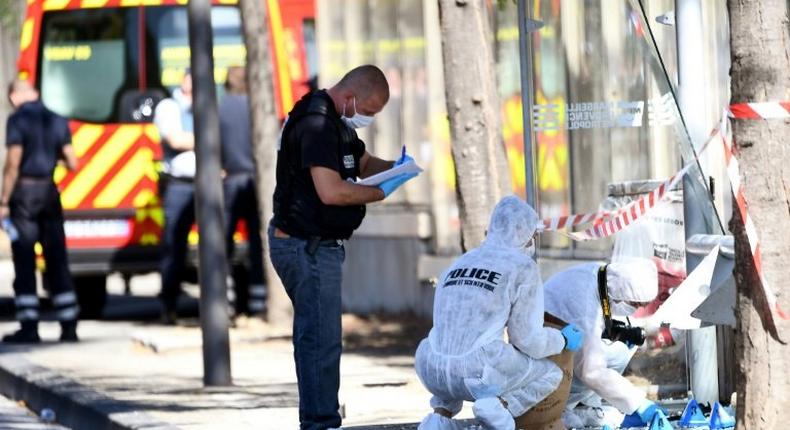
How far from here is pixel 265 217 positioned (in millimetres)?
13586

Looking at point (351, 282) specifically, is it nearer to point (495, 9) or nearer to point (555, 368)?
point (495, 9)

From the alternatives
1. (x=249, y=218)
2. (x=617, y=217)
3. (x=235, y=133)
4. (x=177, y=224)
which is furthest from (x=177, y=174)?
(x=617, y=217)

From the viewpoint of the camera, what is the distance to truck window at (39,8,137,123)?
50.8 ft

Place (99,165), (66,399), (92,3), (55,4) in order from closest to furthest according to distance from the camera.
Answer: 1. (66,399)
2. (99,165)
3. (92,3)
4. (55,4)

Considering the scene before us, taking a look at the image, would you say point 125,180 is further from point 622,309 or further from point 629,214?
point 622,309

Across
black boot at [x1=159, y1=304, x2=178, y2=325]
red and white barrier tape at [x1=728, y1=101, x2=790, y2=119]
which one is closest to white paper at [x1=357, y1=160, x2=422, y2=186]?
red and white barrier tape at [x1=728, y1=101, x2=790, y2=119]

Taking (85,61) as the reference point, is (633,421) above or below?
below

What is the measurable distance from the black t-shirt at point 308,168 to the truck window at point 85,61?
8285 millimetres

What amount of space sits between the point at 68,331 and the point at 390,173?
21.8ft

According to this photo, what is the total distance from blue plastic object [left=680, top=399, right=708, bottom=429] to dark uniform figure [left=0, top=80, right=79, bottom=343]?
6.58 metres

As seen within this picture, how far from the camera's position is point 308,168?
286 inches

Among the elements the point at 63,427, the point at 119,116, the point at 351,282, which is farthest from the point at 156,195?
the point at 63,427

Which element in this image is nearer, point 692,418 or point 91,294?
point 692,418

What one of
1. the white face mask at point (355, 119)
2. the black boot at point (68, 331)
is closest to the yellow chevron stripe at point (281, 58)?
the black boot at point (68, 331)
